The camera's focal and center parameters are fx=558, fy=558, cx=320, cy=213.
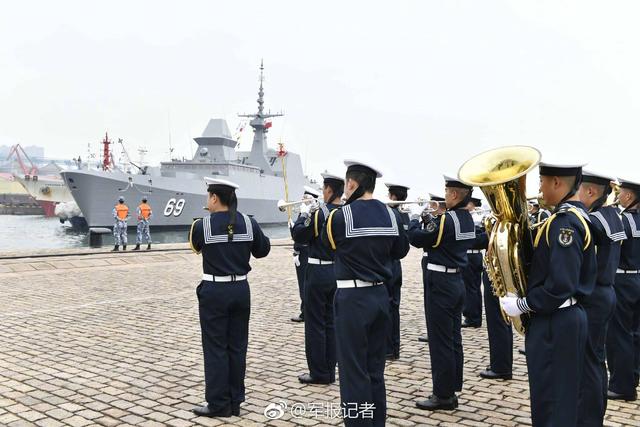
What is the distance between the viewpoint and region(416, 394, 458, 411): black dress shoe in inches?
197

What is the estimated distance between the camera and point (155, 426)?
4.56 metres

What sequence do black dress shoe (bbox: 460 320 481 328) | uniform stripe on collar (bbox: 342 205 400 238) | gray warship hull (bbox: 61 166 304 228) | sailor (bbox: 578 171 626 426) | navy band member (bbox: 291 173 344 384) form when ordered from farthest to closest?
gray warship hull (bbox: 61 166 304 228)
black dress shoe (bbox: 460 320 481 328)
navy band member (bbox: 291 173 344 384)
uniform stripe on collar (bbox: 342 205 400 238)
sailor (bbox: 578 171 626 426)

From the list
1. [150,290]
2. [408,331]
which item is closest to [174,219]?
[150,290]

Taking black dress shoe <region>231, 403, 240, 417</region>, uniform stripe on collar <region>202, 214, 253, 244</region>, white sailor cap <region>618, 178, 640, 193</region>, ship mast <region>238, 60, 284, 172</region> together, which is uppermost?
ship mast <region>238, 60, 284, 172</region>

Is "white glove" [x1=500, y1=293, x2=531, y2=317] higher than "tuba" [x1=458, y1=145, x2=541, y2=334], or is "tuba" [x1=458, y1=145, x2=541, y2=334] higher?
"tuba" [x1=458, y1=145, x2=541, y2=334]

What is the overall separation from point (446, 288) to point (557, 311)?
70.3 inches

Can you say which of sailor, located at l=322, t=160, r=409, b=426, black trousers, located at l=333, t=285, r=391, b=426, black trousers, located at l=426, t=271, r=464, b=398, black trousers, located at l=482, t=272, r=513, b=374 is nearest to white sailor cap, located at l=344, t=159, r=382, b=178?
sailor, located at l=322, t=160, r=409, b=426

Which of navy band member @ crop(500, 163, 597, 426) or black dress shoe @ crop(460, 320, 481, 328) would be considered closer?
navy band member @ crop(500, 163, 597, 426)

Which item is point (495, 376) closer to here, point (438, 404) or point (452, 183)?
point (438, 404)

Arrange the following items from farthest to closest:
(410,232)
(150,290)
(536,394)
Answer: (150,290), (410,232), (536,394)

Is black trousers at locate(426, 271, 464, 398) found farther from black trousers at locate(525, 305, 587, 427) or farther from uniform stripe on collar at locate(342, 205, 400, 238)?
black trousers at locate(525, 305, 587, 427)

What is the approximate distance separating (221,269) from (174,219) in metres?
38.1

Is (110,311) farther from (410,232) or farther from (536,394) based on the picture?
(536,394)

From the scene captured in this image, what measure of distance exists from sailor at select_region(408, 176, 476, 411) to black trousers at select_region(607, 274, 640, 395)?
151 cm
